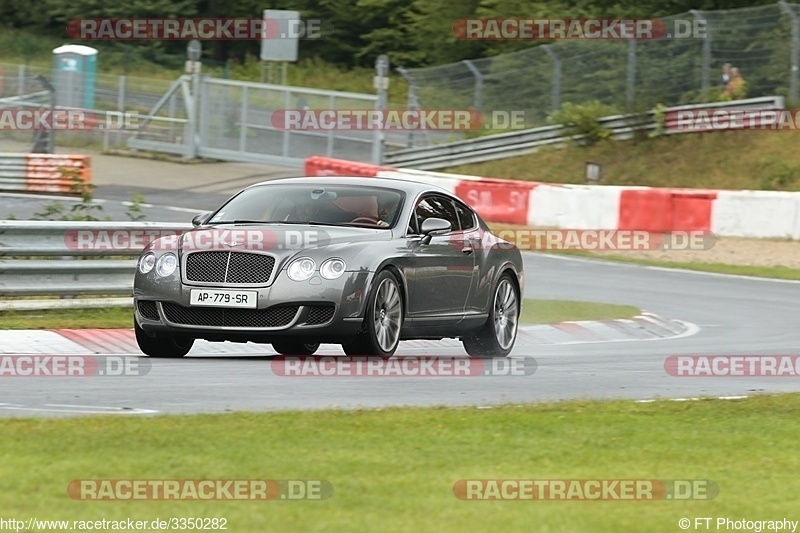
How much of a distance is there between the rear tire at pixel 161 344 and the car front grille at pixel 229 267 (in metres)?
0.70

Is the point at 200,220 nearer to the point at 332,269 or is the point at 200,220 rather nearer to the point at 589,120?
the point at 332,269

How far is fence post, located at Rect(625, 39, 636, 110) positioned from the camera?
33.7 m

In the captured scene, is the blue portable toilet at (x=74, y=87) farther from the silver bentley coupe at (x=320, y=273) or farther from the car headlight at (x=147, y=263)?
the car headlight at (x=147, y=263)

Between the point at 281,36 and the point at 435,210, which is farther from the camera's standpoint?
the point at 281,36

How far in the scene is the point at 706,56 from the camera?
3269 centimetres

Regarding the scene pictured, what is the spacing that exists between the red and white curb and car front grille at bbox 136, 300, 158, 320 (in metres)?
0.95

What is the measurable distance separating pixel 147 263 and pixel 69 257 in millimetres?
3531

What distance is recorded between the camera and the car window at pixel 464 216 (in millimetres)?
13469

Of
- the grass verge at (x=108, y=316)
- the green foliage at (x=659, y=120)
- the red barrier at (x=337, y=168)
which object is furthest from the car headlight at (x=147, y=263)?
the green foliage at (x=659, y=120)

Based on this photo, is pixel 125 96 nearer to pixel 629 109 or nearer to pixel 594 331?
pixel 629 109

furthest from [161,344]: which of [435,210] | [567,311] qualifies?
[567,311]

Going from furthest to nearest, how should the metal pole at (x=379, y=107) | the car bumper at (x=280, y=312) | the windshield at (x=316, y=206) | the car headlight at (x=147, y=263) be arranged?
the metal pole at (x=379, y=107), the windshield at (x=316, y=206), the car headlight at (x=147, y=263), the car bumper at (x=280, y=312)

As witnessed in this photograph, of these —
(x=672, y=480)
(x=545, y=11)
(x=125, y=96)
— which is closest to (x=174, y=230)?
(x=672, y=480)

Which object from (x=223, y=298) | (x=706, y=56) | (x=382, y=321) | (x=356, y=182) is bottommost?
(x=382, y=321)
